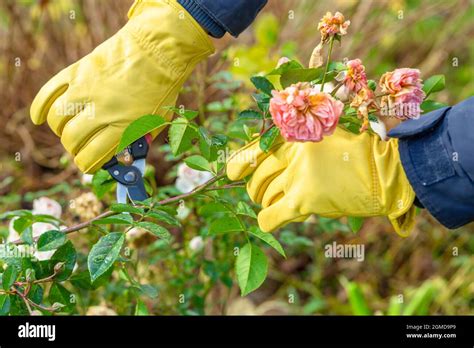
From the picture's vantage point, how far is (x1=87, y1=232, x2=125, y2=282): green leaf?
127 cm

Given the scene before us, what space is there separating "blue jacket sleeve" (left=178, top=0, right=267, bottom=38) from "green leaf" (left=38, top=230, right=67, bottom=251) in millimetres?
451

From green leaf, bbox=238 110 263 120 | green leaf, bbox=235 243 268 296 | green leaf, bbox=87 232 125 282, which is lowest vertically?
green leaf, bbox=235 243 268 296

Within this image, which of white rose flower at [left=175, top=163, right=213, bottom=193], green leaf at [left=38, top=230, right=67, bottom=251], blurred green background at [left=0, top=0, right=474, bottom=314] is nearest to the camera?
green leaf at [left=38, top=230, right=67, bottom=251]

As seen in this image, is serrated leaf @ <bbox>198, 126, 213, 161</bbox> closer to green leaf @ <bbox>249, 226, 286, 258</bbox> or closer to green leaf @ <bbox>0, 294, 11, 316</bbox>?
green leaf @ <bbox>249, 226, 286, 258</bbox>

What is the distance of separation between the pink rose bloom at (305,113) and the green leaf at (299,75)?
64 millimetres

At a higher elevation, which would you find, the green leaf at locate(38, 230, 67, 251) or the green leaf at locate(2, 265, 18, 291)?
the green leaf at locate(38, 230, 67, 251)

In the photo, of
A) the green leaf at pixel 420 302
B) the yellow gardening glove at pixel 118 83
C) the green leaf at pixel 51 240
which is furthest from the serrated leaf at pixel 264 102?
the green leaf at pixel 420 302

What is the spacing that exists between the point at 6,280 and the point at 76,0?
1965mm

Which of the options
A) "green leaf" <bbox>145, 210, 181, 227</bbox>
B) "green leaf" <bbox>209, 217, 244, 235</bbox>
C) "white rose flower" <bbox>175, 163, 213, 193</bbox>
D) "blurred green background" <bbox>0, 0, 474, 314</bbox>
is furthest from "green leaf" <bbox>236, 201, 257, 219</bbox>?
"blurred green background" <bbox>0, 0, 474, 314</bbox>

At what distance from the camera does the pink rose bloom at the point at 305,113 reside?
1.19 meters

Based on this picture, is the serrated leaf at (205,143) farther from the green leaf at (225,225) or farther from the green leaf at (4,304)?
the green leaf at (4,304)
